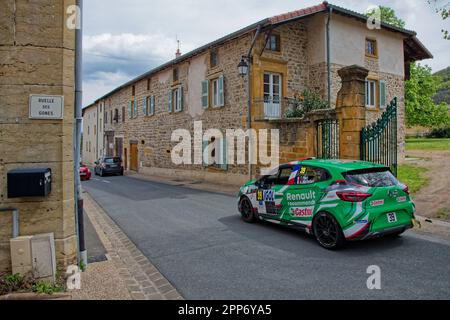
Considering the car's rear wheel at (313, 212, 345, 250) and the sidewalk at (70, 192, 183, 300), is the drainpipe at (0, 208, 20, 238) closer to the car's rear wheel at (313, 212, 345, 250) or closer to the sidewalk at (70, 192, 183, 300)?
the sidewalk at (70, 192, 183, 300)

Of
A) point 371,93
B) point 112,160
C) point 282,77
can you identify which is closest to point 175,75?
point 282,77

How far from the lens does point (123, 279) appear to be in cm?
422

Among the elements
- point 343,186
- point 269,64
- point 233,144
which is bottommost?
point 343,186

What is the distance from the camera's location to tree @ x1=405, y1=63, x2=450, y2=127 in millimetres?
30000

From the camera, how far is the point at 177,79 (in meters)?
20.6

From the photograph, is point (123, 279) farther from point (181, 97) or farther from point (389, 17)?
point (389, 17)

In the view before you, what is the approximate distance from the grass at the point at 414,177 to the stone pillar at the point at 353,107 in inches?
97.9

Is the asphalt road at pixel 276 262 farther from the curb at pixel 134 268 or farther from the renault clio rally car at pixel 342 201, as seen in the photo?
the renault clio rally car at pixel 342 201

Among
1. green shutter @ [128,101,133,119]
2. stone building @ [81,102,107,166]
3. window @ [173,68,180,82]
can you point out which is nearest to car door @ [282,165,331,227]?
window @ [173,68,180,82]

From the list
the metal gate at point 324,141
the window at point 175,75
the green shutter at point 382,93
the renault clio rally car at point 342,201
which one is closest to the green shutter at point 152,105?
the window at point 175,75
